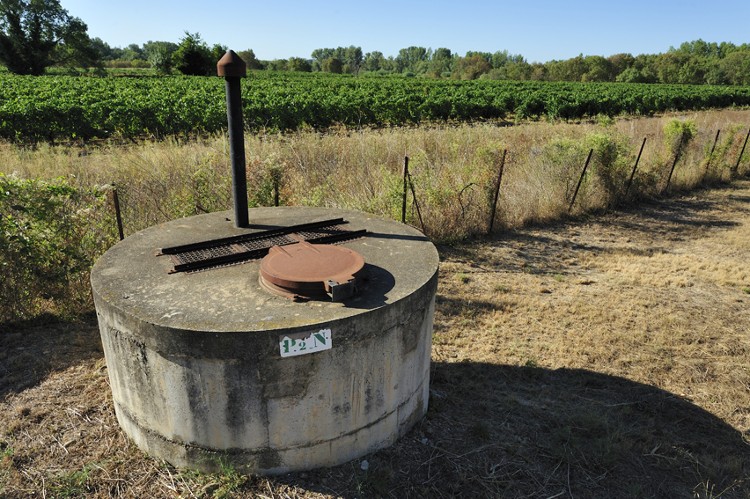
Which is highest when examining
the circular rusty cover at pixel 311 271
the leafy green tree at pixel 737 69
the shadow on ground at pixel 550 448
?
the leafy green tree at pixel 737 69

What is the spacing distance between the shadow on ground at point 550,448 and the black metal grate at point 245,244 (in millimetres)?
1563

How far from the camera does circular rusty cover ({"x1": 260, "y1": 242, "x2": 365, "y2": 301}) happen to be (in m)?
3.09

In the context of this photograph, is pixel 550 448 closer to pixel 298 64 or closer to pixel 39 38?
pixel 39 38

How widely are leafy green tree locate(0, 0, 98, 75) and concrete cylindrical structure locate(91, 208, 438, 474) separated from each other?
59.0m

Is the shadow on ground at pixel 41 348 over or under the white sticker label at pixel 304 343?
under

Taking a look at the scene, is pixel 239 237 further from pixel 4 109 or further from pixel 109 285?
pixel 4 109

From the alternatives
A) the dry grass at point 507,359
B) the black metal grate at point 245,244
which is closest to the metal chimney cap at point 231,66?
the black metal grate at point 245,244

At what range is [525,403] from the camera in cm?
416

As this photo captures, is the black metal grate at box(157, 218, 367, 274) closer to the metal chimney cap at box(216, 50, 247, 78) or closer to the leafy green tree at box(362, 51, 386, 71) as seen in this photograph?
the metal chimney cap at box(216, 50, 247, 78)

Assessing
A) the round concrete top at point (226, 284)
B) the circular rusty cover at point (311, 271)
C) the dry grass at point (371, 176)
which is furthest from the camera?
the dry grass at point (371, 176)

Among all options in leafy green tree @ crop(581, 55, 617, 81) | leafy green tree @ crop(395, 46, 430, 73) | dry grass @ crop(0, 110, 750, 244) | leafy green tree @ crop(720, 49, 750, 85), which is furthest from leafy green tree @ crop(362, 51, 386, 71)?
dry grass @ crop(0, 110, 750, 244)

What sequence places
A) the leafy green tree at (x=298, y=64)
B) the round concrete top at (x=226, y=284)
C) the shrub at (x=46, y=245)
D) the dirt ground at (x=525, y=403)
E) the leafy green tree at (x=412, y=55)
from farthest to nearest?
the leafy green tree at (x=412, y=55) < the leafy green tree at (x=298, y=64) < the shrub at (x=46, y=245) < the dirt ground at (x=525, y=403) < the round concrete top at (x=226, y=284)

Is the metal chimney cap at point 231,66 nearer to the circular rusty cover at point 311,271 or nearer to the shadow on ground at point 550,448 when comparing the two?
the circular rusty cover at point 311,271

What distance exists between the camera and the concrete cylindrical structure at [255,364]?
275 centimetres
